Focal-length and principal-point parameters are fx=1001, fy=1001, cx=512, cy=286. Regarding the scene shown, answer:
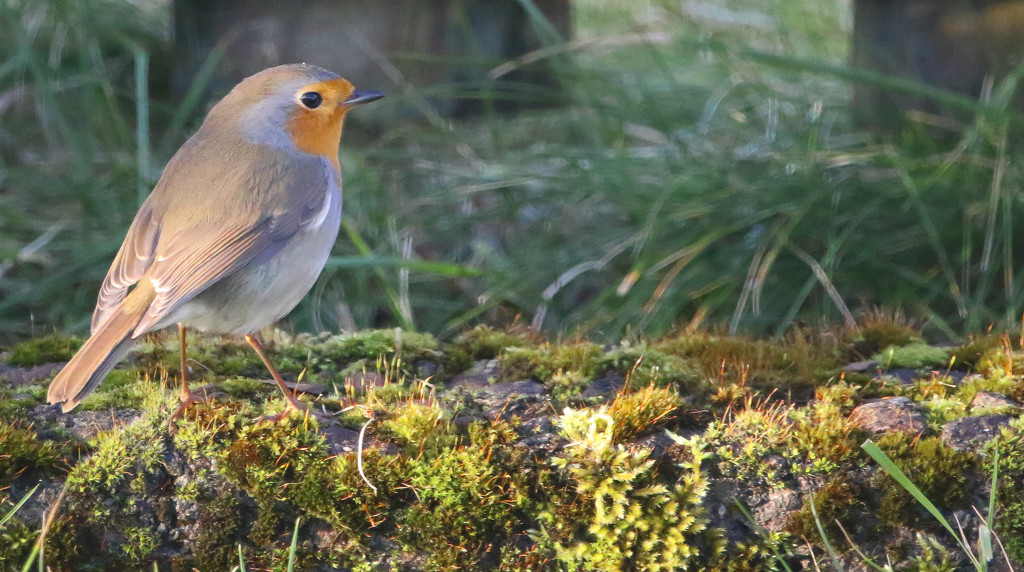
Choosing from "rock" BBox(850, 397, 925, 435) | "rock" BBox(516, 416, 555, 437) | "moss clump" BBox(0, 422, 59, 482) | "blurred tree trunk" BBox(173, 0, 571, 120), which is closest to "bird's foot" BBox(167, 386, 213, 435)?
"moss clump" BBox(0, 422, 59, 482)

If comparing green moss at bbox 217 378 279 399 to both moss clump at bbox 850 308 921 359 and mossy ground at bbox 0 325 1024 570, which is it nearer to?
mossy ground at bbox 0 325 1024 570

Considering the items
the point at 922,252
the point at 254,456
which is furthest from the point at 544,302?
the point at 254,456

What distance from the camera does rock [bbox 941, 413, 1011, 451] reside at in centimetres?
227

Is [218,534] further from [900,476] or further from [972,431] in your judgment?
[972,431]

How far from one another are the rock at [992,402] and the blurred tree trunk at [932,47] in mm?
2365

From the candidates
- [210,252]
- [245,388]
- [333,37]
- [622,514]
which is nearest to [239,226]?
[210,252]

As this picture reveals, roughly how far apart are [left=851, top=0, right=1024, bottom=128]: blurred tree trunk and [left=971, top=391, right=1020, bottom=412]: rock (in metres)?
2.37

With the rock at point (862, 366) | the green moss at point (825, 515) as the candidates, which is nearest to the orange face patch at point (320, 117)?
the rock at point (862, 366)

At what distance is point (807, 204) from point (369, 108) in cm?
269

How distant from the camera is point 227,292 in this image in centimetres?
267

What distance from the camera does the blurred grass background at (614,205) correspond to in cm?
408

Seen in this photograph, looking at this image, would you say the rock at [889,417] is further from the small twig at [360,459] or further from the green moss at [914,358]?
the small twig at [360,459]

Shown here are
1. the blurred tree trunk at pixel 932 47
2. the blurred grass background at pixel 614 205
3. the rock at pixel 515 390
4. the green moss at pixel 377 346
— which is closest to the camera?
the rock at pixel 515 390

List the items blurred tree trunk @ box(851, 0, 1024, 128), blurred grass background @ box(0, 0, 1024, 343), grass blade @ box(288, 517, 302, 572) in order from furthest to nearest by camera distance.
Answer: blurred tree trunk @ box(851, 0, 1024, 128) → blurred grass background @ box(0, 0, 1024, 343) → grass blade @ box(288, 517, 302, 572)
